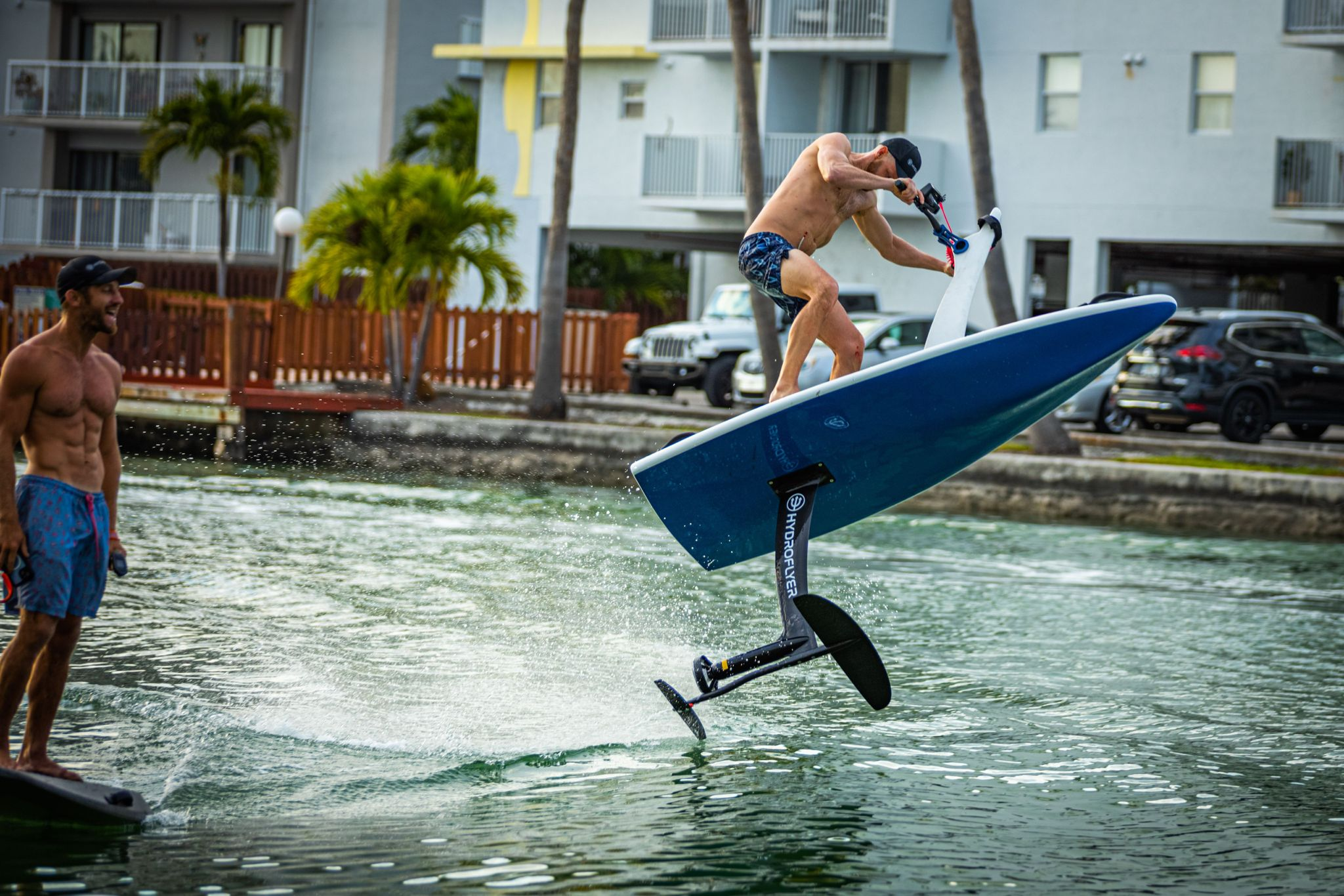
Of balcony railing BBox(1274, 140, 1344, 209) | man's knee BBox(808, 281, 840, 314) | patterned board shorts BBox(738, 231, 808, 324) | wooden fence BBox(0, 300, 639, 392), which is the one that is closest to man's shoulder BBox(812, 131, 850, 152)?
patterned board shorts BBox(738, 231, 808, 324)

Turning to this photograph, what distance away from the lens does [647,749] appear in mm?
7871

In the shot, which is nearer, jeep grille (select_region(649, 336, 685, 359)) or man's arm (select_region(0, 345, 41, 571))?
man's arm (select_region(0, 345, 41, 571))

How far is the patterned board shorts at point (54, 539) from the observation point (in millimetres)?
6023

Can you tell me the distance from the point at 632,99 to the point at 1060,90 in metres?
9.12

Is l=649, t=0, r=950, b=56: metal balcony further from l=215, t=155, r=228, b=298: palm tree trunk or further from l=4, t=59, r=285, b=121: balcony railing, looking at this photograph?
l=4, t=59, r=285, b=121: balcony railing

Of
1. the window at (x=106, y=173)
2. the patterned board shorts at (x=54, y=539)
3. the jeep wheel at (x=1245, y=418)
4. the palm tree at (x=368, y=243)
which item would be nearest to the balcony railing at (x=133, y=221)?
the window at (x=106, y=173)

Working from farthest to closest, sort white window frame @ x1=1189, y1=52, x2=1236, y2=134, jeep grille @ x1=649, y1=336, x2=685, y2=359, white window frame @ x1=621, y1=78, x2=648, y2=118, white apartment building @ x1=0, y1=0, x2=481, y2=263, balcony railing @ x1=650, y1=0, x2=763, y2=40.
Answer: white apartment building @ x1=0, y1=0, x2=481, y2=263
white window frame @ x1=621, y1=78, x2=648, y2=118
balcony railing @ x1=650, y1=0, x2=763, y2=40
white window frame @ x1=1189, y1=52, x2=1236, y2=134
jeep grille @ x1=649, y1=336, x2=685, y2=359

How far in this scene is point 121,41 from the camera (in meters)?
43.1

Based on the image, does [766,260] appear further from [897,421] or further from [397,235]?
[397,235]

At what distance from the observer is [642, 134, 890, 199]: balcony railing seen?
3312 centimetres

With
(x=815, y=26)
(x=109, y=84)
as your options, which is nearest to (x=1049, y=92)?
(x=815, y=26)

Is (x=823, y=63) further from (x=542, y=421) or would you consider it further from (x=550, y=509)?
(x=550, y=509)

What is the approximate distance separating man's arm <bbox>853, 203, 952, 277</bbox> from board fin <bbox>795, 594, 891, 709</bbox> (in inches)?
73.4

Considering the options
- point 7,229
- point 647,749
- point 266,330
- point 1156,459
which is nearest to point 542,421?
point 266,330
